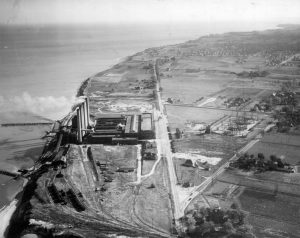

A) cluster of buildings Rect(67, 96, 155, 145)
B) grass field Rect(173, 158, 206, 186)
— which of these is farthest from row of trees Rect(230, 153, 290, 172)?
cluster of buildings Rect(67, 96, 155, 145)

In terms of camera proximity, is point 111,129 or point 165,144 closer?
point 165,144

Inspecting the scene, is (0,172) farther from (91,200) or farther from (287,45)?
(287,45)

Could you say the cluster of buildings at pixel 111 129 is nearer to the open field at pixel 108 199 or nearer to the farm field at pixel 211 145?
the open field at pixel 108 199

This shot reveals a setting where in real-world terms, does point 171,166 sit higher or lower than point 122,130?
lower

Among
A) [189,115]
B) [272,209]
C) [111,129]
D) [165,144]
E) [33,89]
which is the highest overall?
[33,89]

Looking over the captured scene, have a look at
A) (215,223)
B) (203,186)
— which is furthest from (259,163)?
(215,223)

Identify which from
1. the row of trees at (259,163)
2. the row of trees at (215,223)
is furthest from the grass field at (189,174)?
the row of trees at (215,223)

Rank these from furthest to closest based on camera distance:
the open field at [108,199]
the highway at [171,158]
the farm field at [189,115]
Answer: the farm field at [189,115] → the highway at [171,158] → the open field at [108,199]

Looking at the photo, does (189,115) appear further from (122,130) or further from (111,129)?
(111,129)

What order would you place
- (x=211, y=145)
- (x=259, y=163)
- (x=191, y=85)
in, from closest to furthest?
(x=259, y=163), (x=211, y=145), (x=191, y=85)

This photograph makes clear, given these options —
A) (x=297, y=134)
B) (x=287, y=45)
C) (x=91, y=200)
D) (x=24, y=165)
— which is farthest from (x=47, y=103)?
(x=287, y=45)

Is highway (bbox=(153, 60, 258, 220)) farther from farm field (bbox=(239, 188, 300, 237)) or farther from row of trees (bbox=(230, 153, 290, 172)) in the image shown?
farm field (bbox=(239, 188, 300, 237))

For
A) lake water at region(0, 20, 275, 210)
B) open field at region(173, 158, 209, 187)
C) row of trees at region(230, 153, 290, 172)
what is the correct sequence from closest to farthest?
open field at region(173, 158, 209, 187), row of trees at region(230, 153, 290, 172), lake water at region(0, 20, 275, 210)
